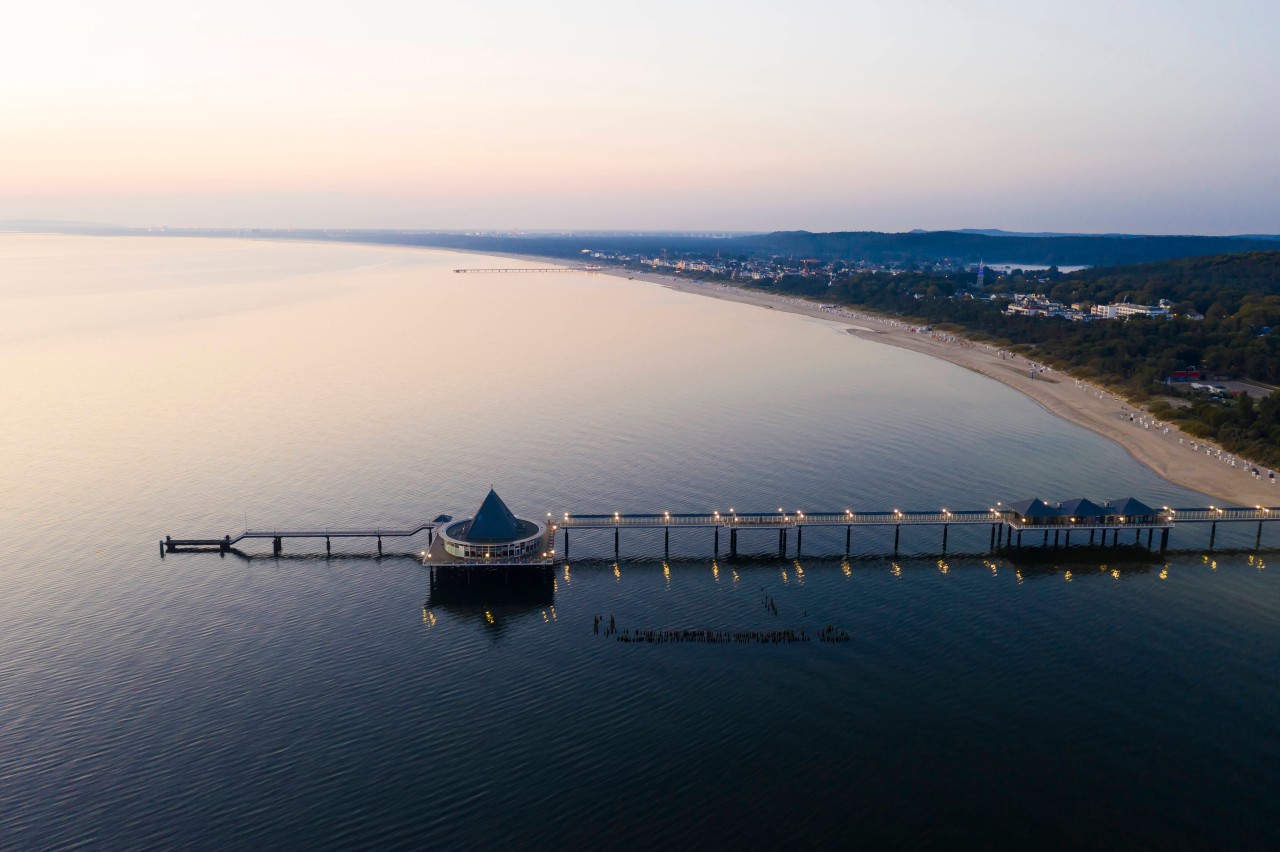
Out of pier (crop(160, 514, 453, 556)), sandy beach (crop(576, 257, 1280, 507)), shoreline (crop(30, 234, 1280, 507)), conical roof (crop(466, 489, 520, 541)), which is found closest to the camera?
conical roof (crop(466, 489, 520, 541))

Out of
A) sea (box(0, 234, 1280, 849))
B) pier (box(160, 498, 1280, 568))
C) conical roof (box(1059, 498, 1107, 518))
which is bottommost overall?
sea (box(0, 234, 1280, 849))

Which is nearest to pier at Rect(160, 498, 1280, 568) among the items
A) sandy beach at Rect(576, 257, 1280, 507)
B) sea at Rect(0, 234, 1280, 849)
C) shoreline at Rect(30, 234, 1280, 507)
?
sea at Rect(0, 234, 1280, 849)

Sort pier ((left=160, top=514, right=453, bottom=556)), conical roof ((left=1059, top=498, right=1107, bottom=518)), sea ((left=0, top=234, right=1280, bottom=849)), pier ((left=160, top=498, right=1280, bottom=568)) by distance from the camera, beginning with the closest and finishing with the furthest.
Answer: sea ((left=0, top=234, right=1280, bottom=849)) < pier ((left=160, top=514, right=453, bottom=556)) < pier ((left=160, top=498, right=1280, bottom=568)) < conical roof ((left=1059, top=498, right=1107, bottom=518))

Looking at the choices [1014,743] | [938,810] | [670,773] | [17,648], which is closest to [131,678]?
[17,648]

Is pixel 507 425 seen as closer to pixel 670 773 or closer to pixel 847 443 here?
pixel 847 443

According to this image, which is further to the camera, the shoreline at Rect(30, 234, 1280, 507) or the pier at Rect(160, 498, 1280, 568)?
the shoreline at Rect(30, 234, 1280, 507)

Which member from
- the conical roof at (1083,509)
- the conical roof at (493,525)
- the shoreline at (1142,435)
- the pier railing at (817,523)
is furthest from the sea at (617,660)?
the shoreline at (1142,435)

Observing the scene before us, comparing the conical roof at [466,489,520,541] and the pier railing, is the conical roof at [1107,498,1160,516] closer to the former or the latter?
the pier railing
